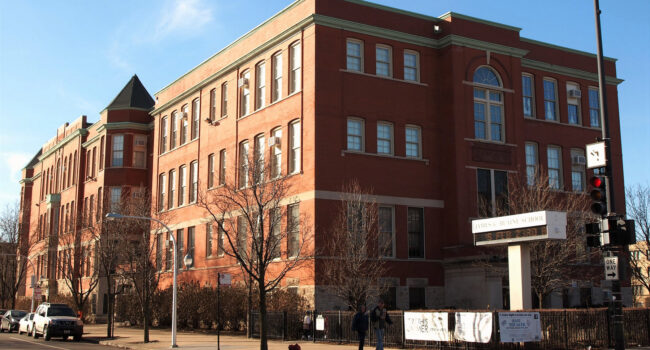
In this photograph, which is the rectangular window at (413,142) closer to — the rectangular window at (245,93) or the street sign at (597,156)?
the rectangular window at (245,93)

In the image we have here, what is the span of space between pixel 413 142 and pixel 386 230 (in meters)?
5.26

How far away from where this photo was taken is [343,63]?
123 feet

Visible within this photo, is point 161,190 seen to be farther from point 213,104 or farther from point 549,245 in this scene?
point 549,245

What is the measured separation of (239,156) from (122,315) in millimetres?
18488

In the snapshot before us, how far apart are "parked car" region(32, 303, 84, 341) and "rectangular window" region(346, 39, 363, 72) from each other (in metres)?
19.8

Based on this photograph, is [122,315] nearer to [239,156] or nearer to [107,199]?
[107,199]

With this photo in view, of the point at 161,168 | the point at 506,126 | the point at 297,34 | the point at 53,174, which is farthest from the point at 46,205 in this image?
the point at 506,126

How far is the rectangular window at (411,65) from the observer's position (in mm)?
39750

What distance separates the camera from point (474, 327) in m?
23.0

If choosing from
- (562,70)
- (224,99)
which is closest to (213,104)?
(224,99)

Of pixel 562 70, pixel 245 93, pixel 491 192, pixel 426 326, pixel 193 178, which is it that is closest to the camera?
pixel 426 326

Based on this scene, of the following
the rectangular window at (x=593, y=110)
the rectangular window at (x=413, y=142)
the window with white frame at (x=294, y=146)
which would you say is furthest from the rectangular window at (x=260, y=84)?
the rectangular window at (x=593, y=110)

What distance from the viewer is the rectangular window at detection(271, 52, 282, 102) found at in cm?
4022

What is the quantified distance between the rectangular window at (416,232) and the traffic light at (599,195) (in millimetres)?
20990
